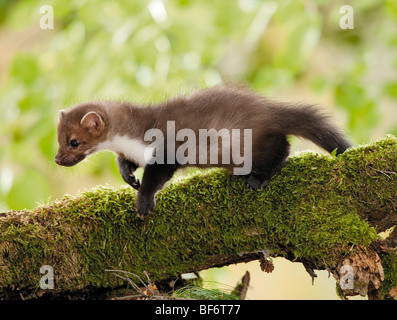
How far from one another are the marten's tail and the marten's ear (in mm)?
1078

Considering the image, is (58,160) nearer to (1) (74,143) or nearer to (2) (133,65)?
(1) (74,143)

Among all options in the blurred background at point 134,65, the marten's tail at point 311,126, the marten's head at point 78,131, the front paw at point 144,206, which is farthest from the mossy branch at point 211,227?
the blurred background at point 134,65

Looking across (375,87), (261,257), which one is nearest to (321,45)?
(375,87)

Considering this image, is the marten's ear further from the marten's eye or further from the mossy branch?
the mossy branch

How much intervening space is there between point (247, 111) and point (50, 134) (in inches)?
59.0

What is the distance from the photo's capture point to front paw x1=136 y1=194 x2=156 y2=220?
106 inches

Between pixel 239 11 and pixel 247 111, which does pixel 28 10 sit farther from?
pixel 247 111

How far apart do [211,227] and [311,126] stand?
0.92 metres

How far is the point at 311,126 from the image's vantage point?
9.96ft

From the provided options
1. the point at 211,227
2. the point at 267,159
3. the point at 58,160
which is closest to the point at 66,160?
the point at 58,160

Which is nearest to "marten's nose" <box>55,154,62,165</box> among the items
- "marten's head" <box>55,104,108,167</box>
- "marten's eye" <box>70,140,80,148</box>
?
"marten's head" <box>55,104,108,167</box>

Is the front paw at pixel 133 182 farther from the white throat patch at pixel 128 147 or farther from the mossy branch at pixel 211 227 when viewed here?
the mossy branch at pixel 211 227

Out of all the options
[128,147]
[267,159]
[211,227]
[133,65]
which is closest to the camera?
[211,227]
